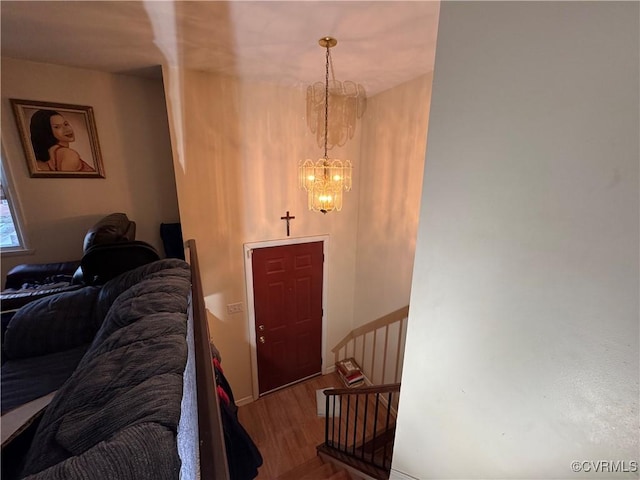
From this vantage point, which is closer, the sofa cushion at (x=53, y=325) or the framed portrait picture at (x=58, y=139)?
the sofa cushion at (x=53, y=325)

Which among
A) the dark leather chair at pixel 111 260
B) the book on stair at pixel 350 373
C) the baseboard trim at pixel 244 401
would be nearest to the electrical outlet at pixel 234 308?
the baseboard trim at pixel 244 401

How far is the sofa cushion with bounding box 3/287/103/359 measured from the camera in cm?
135

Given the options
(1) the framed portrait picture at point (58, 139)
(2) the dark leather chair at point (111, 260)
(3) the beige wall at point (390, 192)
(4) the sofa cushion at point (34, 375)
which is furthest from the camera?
(3) the beige wall at point (390, 192)

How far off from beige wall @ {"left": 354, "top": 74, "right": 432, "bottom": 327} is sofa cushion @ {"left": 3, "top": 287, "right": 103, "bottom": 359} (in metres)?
2.50

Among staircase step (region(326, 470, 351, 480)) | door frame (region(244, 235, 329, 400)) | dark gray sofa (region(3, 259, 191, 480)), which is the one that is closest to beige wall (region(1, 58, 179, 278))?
door frame (region(244, 235, 329, 400))

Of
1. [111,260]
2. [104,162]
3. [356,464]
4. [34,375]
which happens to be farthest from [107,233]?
[356,464]

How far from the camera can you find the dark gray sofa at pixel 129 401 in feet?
1.38

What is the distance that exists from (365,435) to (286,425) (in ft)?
2.98

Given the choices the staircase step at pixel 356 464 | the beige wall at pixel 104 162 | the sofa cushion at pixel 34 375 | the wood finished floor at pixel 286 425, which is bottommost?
the wood finished floor at pixel 286 425

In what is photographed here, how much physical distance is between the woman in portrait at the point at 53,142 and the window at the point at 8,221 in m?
0.26

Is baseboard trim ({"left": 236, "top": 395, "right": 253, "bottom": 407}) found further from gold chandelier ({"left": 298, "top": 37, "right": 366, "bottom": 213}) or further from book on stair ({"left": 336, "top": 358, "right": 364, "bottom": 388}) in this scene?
gold chandelier ({"left": 298, "top": 37, "right": 366, "bottom": 213})

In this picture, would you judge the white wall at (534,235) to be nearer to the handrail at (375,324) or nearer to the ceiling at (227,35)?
the ceiling at (227,35)

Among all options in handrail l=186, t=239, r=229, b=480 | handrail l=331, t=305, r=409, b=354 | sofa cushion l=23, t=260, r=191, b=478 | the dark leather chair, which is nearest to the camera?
handrail l=186, t=239, r=229, b=480

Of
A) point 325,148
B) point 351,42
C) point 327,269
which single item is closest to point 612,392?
point 351,42
